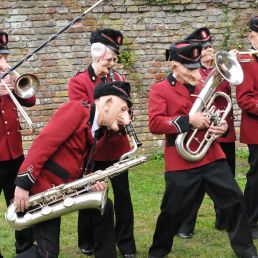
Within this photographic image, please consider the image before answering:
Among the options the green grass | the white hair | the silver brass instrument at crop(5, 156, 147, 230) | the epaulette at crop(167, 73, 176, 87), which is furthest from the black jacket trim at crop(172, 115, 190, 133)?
the green grass

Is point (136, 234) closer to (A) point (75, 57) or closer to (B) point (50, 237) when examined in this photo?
(B) point (50, 237)

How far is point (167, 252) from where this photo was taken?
5.98 meters

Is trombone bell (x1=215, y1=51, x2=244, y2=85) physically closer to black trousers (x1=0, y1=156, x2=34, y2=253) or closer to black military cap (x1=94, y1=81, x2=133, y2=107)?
black military cap (x1=94, y1=81, x2=133, y2=107)

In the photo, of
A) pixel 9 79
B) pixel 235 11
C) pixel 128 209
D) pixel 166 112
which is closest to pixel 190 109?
pixel 166 112

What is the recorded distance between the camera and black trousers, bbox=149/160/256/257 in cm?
557

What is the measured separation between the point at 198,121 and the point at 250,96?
1.09m

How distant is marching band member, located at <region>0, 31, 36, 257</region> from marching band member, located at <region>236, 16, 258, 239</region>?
2028 millimetres

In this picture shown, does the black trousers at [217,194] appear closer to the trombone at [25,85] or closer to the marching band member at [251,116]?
the marching band member at [251,116]

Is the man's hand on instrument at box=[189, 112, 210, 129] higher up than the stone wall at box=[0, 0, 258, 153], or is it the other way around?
the man's hand on instrument at box=[189, 112, 210, 129]

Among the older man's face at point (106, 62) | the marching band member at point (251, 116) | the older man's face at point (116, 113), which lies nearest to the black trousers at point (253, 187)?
the marching band member at point (251, 116)

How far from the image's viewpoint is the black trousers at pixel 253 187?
650 centimetres

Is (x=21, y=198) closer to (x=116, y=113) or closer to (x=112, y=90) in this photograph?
(x=116, y=113)

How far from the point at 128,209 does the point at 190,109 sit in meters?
1.18

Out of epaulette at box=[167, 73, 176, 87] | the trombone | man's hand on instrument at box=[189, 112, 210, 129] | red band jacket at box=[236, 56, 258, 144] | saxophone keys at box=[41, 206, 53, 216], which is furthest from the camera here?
red band jacket at box=[236, 56, 258, 144]
